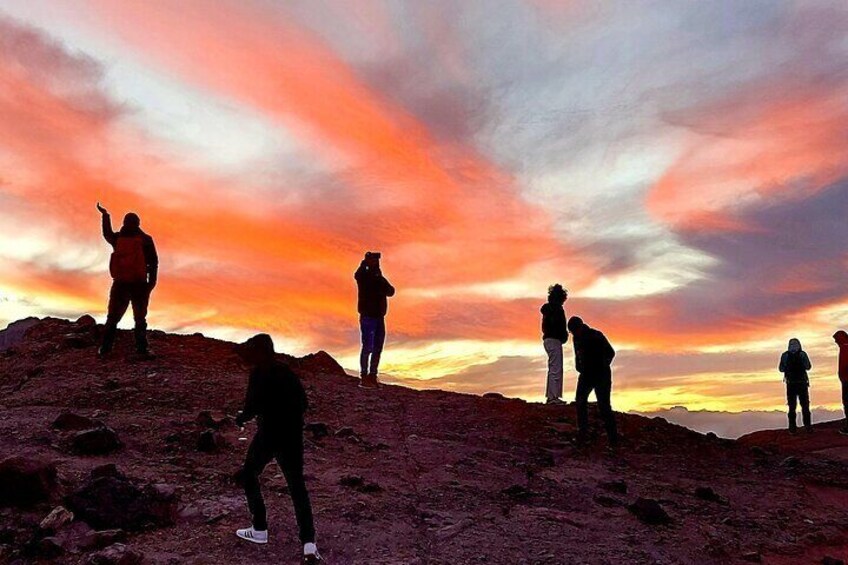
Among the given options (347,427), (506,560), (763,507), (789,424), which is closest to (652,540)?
(506,560)

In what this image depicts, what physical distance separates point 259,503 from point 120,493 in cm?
178

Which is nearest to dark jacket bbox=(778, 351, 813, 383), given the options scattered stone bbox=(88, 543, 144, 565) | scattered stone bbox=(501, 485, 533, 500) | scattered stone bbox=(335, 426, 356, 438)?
scattered stone bbox=(501, 485, 533, 500)

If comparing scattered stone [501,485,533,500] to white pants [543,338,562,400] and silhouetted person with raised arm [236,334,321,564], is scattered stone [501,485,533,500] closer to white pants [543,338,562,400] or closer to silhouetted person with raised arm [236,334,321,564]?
silhouetted person with raised arm [236,334,321,564]

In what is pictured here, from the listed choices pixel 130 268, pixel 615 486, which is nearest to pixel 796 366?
pixel 615 486

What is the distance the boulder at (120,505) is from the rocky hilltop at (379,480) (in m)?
0.02

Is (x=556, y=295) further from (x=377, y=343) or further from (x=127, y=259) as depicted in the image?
(x=127, y=259)

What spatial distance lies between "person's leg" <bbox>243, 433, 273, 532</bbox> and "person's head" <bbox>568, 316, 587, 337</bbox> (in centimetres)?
775

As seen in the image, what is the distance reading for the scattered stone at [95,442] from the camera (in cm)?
1008

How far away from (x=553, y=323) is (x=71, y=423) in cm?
986

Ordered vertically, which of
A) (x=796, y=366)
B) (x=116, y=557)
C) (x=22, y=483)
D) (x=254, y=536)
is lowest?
(x=116, y=557)

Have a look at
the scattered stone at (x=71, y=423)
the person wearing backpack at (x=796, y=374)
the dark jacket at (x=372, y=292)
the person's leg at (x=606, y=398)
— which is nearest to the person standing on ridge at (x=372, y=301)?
the dark jacket at (x=372, y=292)

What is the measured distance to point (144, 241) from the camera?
1502 cm

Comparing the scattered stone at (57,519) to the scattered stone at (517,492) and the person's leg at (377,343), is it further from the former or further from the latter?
the person's leg at (377,343)

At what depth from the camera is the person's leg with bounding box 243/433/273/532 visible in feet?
24.3
